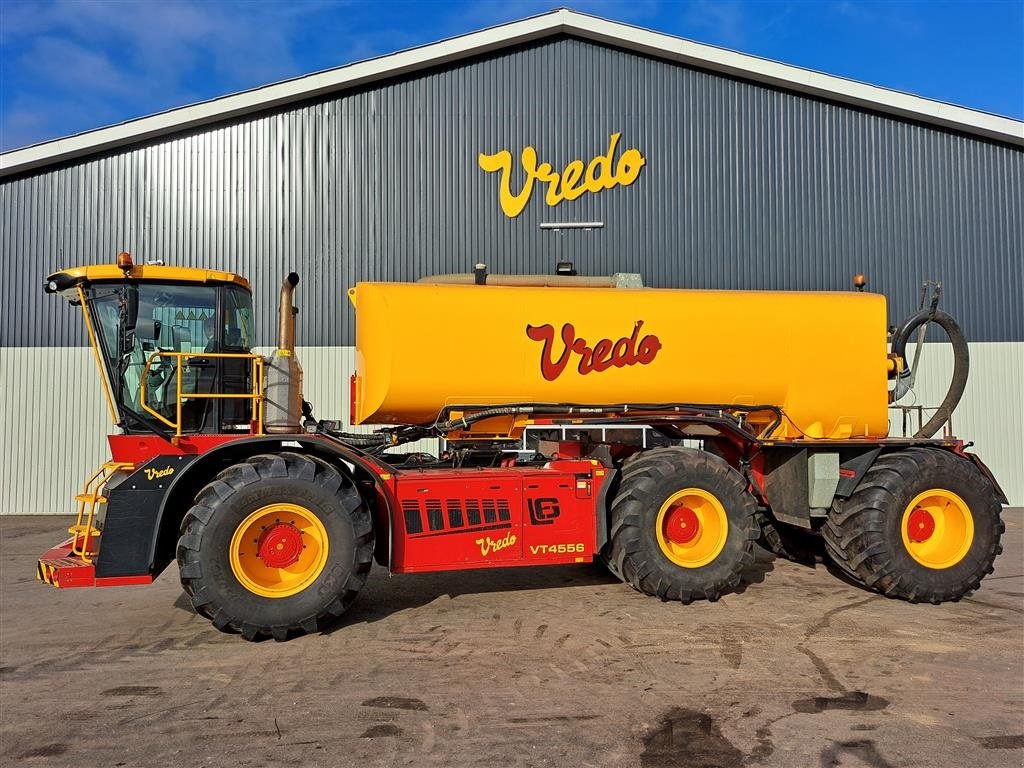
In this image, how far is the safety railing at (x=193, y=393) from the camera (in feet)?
20.5

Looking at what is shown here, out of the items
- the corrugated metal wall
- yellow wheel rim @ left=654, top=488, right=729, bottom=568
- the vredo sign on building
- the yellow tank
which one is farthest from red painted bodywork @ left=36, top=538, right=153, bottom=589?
the vredo sign on building

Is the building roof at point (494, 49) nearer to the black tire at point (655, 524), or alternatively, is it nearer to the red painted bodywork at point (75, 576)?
the black tire at point (655, 524)

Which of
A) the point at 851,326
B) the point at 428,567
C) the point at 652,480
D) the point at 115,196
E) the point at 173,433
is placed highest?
the point at 115,196

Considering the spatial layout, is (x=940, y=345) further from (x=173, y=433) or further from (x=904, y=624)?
(x=173, y=433)

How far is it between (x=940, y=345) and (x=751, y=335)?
10266 mm

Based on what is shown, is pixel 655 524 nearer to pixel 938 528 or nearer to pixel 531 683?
pixel 531 683

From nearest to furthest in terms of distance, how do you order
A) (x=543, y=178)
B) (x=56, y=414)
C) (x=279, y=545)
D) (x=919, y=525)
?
(x=279, y=545)
(x=919, y=525)
(x=56, y=414)
(x=543, y=178)

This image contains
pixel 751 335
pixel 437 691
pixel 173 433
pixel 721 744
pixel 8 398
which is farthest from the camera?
pixel 8 398

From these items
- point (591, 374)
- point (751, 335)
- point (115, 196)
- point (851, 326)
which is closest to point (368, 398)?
point (591, 374)

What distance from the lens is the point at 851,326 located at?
302 inches

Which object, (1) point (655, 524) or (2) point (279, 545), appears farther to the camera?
(1) point (655, 524)

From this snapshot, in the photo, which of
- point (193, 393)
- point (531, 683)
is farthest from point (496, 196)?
point (531, 683)

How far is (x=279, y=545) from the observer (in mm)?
6133

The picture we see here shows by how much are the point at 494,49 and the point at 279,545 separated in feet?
39.9
